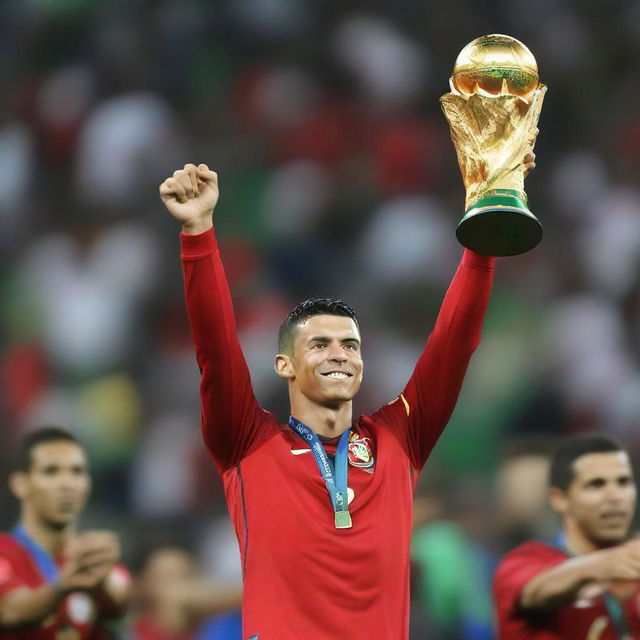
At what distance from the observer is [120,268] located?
9047 mm

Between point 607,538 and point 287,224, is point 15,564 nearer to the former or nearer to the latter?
point 607,538

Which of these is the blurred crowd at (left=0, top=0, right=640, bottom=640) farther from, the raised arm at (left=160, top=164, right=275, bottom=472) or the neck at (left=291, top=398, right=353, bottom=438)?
the raised arm at (left=160, top=164, right=275, bottom=472)

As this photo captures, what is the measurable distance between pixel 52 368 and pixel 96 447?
691 mm

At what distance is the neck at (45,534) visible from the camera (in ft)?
16.4

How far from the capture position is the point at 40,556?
493 centimetres

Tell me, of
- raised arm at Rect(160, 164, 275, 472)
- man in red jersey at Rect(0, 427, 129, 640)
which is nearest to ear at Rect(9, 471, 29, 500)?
man in red jersey at Rect(0, 427, 129, 640)

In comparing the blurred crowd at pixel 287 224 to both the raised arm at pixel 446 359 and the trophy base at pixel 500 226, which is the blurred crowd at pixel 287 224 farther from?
the trophy base at pixel 500 226

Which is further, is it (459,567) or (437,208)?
(437,208)

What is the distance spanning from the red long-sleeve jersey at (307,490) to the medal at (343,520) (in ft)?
0.05

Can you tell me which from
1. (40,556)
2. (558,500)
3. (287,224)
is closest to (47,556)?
(40,556)

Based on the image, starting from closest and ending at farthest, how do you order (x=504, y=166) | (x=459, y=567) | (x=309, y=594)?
1. (x=309, y=594)
2. (x=504, y=166)
3. (x=459, y=567)

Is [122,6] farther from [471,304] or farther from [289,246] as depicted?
[471,304]

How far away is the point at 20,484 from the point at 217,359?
1.91 meters

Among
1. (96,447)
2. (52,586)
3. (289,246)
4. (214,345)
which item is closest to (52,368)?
(96,447)
